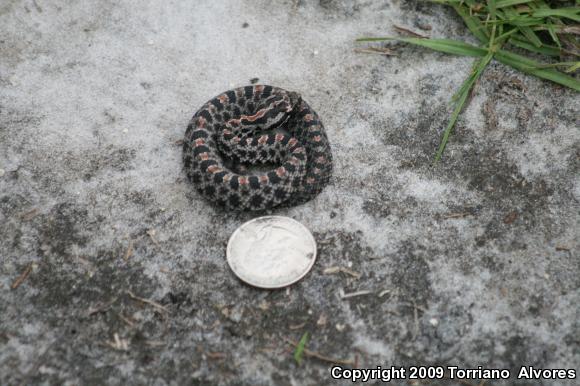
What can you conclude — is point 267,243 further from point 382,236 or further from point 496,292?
point 496,292

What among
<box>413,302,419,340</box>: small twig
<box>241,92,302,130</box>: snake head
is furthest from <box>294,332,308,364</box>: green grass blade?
<box>241,92,302,130</box>: snake head

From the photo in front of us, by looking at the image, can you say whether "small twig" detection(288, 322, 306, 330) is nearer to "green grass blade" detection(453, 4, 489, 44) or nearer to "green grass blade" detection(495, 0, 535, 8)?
"green grass blade" detection(453, 4, 489, 44)

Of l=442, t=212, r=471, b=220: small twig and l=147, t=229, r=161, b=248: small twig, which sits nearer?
l=147, t=229, r=161, b=248: small twig

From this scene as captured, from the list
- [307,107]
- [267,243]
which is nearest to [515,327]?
[267,243]

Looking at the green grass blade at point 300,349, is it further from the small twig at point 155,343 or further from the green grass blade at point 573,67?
the green grass blade at point 573,67

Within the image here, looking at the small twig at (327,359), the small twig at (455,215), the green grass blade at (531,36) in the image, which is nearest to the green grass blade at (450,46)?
the green grass blade at (531,36)

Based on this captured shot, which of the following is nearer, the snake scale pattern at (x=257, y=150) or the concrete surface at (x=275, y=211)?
the concrete surface at (x=275, y=211)

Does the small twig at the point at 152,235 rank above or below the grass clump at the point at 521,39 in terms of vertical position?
below
